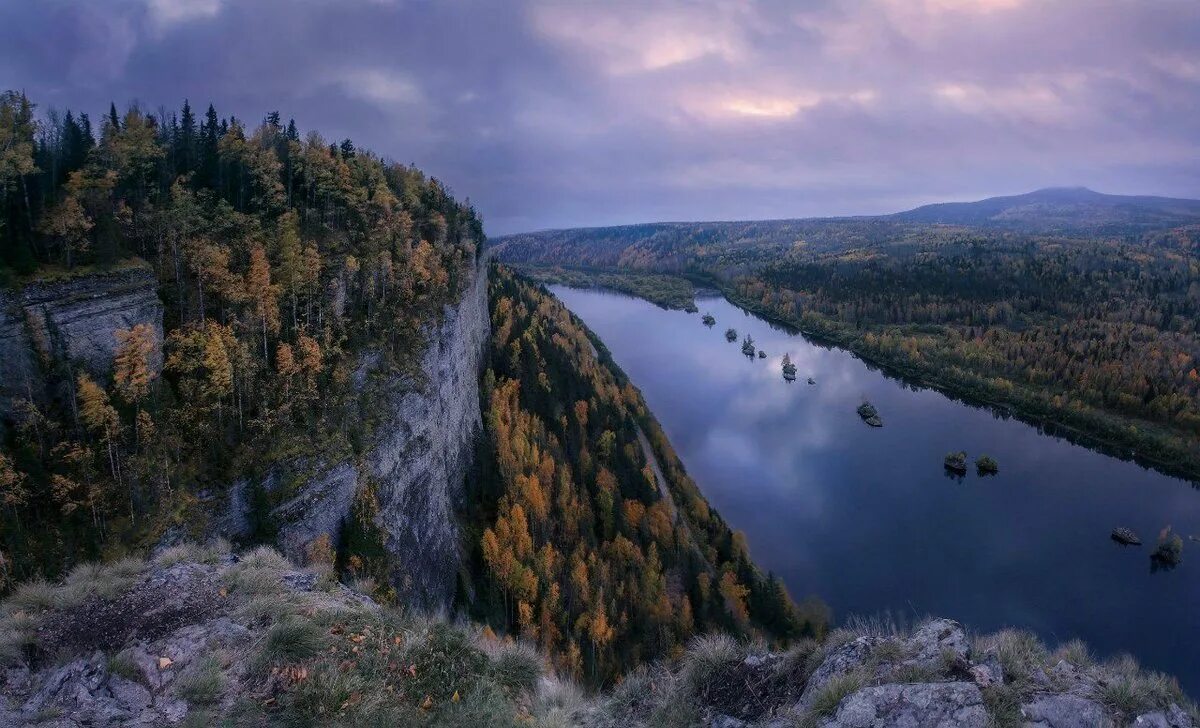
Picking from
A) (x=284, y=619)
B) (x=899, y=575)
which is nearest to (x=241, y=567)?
(x=284, y=619)

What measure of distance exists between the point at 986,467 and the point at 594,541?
36549mm

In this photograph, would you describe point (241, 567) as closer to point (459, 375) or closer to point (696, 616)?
point (459, 375)

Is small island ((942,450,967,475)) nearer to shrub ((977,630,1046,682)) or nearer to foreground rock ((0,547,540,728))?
shrub ((977,630,1046,682))

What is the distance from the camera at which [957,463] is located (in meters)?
50.0

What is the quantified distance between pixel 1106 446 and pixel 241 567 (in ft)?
236

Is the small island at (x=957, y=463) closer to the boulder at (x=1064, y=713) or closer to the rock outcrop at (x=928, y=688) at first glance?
the rock outcrop at (x=928, y=688)

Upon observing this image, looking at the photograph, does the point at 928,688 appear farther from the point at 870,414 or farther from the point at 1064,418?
the point at 1064,418

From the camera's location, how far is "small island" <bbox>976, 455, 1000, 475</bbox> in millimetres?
50094

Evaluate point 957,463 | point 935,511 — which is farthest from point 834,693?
point 957,463

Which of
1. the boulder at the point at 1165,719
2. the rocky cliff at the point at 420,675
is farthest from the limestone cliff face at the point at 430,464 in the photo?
the boulder at the point at 1165,719

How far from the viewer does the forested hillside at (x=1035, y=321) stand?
204 feet

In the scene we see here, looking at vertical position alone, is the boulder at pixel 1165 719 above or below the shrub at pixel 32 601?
below

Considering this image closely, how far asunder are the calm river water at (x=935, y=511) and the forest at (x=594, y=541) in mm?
4873

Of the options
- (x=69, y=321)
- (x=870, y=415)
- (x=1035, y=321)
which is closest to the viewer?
(x=69, y=321)
